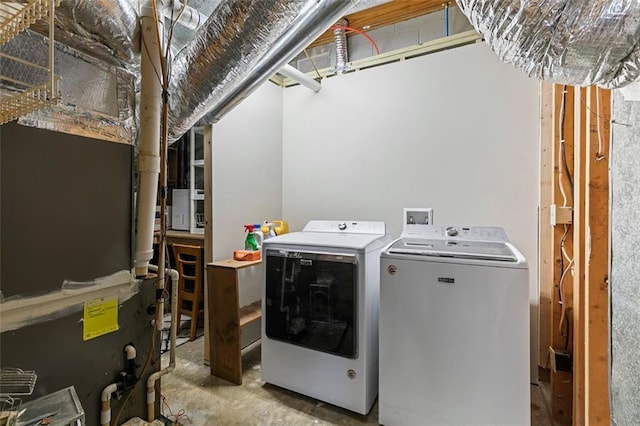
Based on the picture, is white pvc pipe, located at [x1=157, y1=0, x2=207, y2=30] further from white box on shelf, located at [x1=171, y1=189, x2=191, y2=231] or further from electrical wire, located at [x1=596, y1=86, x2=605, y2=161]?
electrical wire, located at [x1=596, y1=86, x2=605, y2=161]

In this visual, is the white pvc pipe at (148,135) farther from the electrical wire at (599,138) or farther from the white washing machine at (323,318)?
the electrical wire at (599,138)

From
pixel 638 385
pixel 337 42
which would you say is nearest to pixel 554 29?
pixel 638 385

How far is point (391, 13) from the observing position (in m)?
2.95

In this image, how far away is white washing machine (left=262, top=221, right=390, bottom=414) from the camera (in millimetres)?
1912

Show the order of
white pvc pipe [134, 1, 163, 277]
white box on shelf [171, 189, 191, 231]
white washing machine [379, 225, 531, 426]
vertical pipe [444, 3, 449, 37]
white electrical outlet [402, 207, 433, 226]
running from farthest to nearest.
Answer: white box on shelf [171, 189, 191, 231], vertical pipe [444, 3, 449, 37], white electrical outlet [402, 207, 433, 226], white washing machine [379, 225, 531, 426], white pvc pipe [134, 1, 163, 277]

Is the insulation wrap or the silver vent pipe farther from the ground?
the silver vent pipe

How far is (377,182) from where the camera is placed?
2848mm

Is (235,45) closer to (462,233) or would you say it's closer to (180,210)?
(462,233)

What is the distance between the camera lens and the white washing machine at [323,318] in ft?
6.27

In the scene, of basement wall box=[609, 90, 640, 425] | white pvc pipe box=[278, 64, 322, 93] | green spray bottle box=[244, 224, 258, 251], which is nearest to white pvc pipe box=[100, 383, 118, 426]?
green spray bottle box=[244, 224, 258, 251]

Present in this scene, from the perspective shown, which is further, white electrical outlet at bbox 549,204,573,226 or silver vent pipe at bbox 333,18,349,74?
silver vent pipe at bbox 333,18,349,74

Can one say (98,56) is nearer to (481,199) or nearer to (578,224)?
(578,224)

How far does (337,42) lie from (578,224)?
2687 mm

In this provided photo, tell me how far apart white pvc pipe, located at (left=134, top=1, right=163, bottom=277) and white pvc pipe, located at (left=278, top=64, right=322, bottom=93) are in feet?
3.97
